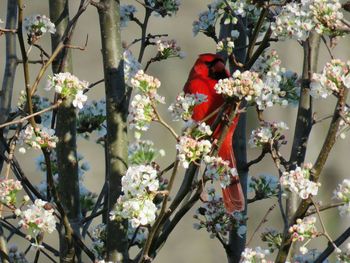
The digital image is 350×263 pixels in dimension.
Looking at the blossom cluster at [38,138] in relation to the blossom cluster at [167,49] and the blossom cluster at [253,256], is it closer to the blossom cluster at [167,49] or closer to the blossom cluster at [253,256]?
the blossom cluster at [253,256]

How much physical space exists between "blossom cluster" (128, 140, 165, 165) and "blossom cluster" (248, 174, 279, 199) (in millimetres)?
573

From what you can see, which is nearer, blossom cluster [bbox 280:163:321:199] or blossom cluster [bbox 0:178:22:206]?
blossom cluster [bbox 280:163:321:199]

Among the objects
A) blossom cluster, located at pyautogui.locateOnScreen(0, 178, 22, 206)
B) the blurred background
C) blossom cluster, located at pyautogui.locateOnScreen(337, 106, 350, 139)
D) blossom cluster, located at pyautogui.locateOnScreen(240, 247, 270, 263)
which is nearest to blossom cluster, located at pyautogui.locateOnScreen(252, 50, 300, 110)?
blossom cluster, located at pyautogui.locateOnScreen(337, 106, 350, 139)

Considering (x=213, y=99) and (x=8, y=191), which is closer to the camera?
(x=8, y=191)

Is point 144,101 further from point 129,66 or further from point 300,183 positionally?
point 129,66

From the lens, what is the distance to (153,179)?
195 cm

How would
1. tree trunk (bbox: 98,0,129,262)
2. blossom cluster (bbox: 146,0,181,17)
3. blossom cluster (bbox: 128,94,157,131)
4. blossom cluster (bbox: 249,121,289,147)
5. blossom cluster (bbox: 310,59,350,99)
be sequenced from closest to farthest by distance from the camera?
blossom cluster (bbox: 310,59,350,99)
blossom cluster (bbox: 128,94,157,131)
blossom cluster (bbox: 249,121,289,147)
tree trunk (bbox: 98,0,129,262)
blossom cluster (bbox: 146,0,181,17)

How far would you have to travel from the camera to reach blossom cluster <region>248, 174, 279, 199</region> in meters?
2.81

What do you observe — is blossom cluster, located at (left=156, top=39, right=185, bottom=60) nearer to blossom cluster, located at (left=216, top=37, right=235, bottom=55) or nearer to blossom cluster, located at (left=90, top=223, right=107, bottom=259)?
blossom cluster, located at (left=216, top=37, right=235, bottom=55)

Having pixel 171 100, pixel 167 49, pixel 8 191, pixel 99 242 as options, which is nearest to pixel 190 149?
pixel 8 191

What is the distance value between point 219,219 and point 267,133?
1.20 feet

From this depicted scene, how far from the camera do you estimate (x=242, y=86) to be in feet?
→ 6.30

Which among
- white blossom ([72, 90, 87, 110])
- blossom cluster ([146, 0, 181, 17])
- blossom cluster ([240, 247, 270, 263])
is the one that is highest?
blossom cluster ([146, 0, 181, 17])

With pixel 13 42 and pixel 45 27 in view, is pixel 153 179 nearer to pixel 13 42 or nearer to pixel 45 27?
pixel 45 27
